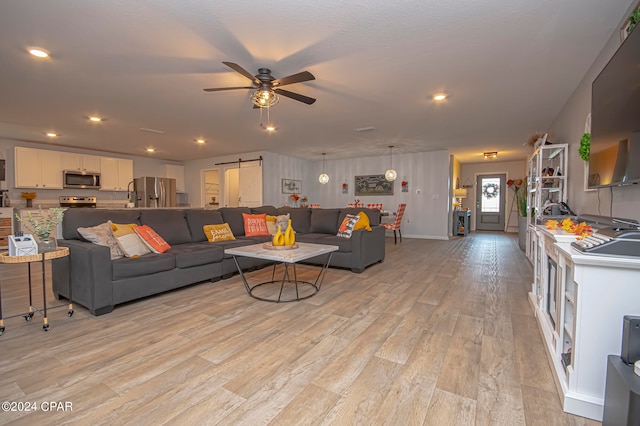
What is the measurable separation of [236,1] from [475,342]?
2.96 m

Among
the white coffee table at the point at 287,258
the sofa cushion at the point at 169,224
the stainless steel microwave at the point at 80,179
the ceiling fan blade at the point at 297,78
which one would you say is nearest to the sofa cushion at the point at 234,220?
the sofa cushion at the point at 169,224

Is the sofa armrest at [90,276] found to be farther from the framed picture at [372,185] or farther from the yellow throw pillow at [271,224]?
the framed picture at [372,185]

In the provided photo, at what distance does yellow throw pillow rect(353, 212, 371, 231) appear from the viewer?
4.40 m

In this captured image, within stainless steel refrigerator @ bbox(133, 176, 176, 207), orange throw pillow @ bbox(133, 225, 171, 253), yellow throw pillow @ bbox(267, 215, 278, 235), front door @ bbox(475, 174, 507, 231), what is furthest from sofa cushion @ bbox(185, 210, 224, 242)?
front door @ bbox(475, 174, 507, 231)

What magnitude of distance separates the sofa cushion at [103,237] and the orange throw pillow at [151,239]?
0.90ft

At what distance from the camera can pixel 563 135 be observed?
4.28 meters

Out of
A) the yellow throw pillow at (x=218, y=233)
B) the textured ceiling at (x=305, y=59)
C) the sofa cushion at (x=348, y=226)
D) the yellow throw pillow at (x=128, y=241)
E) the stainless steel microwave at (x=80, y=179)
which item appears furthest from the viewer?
the stainless steel microwave at (x=80, y=179)

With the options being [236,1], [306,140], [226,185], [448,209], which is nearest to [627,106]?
[236,1]

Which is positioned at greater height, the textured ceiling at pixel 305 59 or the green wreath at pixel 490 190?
the textured ceiling at pixel 305 59

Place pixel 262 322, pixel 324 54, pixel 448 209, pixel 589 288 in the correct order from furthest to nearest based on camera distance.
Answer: pixel 448 209 → pixel 324 54 → pixel 262 322 → pixel 589 288

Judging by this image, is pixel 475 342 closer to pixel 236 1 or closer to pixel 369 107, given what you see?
pixel 236 1

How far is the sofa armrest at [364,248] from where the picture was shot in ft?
13.5

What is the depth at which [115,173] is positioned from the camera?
7625mm

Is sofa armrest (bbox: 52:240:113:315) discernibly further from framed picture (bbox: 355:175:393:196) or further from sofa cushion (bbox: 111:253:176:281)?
framed picture (bbox: 355:175:393:196)
